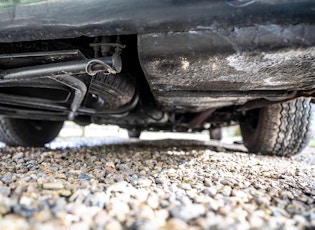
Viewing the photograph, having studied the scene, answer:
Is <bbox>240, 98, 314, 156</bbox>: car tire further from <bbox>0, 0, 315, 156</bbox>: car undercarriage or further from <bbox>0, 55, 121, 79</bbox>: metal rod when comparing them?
<bbox>0, 55, 121, 79</bbox>: metal rod

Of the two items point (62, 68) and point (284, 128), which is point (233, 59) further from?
point (284, 128)

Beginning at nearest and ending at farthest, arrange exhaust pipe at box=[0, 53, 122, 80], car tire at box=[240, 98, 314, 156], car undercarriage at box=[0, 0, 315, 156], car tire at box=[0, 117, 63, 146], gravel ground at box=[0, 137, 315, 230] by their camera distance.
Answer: gravel ground at box=[0, 137, 315, 230] < car undercarriage at box=[0, 0, 315, 156] < exhaust pipe at box=[0, 53, 122, 80] < car tire at box=[240, 98, 314, 156] < car tire at box=[0, 117, 63, 146]

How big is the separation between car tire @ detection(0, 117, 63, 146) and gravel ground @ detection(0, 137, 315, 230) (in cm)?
85

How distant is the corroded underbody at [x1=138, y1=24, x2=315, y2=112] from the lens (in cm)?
66

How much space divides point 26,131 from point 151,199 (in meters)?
1.58

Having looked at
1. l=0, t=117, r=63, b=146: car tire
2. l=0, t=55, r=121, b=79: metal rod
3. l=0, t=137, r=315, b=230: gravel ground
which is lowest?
l=0, t=117, r=63, b=146: car tire

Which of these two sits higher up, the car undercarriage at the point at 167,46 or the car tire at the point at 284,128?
the car undercarriage at the point at 167,46

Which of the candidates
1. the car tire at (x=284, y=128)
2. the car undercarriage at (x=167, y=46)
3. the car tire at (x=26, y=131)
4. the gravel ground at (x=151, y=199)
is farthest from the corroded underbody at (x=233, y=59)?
the car tire at (x=26, y=131)

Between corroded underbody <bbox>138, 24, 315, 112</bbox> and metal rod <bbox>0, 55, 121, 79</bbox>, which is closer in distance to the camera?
corroded underbody <bbox>138, 24, 315, 112</bbox>

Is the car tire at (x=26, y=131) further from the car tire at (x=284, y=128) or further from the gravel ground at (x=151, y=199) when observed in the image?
the car tire at (x=284, y=128)

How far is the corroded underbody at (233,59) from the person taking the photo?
26.1 inches

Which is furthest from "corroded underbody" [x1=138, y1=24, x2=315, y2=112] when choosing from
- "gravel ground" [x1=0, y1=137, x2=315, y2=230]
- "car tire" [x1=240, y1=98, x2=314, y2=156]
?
"car tire" [x1=240, y1=98, x2=314, y2=156]

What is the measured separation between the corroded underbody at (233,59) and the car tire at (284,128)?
1.63 feet

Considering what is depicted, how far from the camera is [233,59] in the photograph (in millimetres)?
752
